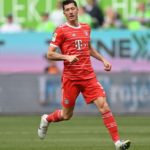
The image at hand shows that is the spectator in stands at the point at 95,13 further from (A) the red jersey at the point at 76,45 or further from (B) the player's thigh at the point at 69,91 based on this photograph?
(A) the red jersey at the point at 76,45

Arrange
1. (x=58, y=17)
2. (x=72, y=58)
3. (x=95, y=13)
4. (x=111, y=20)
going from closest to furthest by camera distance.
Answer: (x=72, y=58) → (x=111, y=20) → (x=95, y=13) → (x=58, y=17)

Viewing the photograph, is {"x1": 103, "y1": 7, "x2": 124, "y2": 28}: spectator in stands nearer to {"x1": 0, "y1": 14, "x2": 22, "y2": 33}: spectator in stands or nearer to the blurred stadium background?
the blurred stadium background

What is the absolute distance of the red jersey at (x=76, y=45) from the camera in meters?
11.6

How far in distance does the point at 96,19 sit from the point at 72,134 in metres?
8.41

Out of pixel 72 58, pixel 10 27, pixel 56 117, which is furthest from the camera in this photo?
pixel 10 27

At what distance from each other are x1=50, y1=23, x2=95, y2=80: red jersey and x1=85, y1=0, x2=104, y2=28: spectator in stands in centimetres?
1083

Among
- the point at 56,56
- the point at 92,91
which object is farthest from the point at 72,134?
the point at 56,56

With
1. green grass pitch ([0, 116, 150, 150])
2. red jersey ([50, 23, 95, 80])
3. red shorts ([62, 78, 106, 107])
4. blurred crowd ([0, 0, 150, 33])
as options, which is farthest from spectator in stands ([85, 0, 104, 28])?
red jersey ([50, 23, 95, 80])

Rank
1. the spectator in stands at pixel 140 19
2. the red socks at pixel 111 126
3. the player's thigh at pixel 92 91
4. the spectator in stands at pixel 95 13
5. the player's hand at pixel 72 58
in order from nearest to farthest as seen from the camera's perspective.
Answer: the player's hand at pixel 72 58 → the red socks at pixel 111 126 → the player's thigh at pixel 92 91 → the spectator in stands at pixel 140 19 → the spectator in stands at pixel 95 13

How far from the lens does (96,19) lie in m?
22.6

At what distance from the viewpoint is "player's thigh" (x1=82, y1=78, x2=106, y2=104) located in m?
11.6

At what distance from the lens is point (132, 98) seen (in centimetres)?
1988

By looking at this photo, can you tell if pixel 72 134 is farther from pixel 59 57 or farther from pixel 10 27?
pixel 10 27

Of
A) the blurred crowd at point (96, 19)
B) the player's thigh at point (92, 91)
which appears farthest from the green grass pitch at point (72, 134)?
the blurred crowd at point (96, 19)
